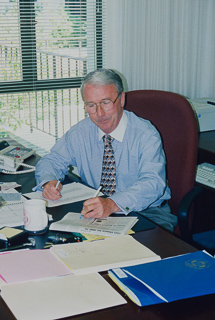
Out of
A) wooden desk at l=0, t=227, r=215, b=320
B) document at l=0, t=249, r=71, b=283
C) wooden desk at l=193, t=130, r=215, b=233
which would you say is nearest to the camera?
wooden desk at l=0, t=227, r=215, b=320

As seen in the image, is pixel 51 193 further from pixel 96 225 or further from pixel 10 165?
pixel 10 165

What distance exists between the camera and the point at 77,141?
2230 millimetres

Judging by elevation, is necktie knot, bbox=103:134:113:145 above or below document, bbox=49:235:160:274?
above

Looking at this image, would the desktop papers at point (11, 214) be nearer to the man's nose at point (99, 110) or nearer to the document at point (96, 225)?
the document at point (96, 225)

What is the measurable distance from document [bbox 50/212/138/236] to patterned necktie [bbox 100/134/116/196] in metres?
0.45

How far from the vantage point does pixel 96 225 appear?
1.59 meters

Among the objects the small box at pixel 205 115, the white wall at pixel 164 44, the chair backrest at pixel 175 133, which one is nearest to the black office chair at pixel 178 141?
the chair backrest at pixel 175 133

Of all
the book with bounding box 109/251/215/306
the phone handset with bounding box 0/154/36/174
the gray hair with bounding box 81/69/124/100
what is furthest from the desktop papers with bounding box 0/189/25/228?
the gray hair with bounding box 81/69/124/100

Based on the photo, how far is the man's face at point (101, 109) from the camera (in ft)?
6.45

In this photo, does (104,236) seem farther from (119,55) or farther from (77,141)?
(119,55)

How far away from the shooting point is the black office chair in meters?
2.03

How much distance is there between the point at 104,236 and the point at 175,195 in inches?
28.7

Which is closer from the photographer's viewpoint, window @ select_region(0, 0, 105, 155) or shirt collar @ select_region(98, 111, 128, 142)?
shirt collar @ select_region(98, 111, 128, 142)

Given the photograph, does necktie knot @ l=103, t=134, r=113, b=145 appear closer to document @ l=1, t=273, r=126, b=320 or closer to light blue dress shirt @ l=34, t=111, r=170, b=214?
light blue dress shirt @ l=34, t=111, r=170, b=214
